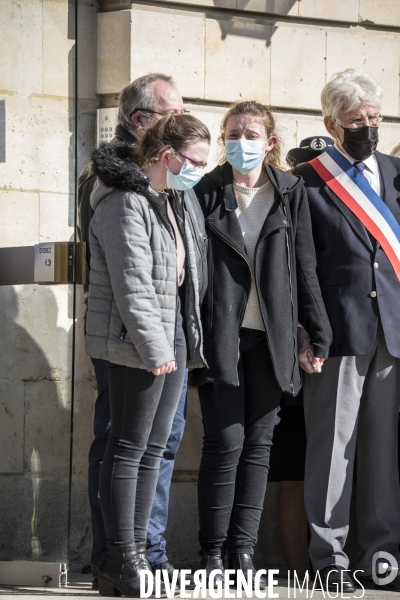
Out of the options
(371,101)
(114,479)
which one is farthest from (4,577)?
(371,101)

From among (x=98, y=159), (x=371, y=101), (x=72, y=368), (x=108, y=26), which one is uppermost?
(x=108, y=26)

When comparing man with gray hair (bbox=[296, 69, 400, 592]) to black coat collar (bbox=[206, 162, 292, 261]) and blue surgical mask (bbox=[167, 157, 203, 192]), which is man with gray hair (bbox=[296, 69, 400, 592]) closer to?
black coat collar (bbox=[206, 162, 292, 261])

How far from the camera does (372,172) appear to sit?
4945mm

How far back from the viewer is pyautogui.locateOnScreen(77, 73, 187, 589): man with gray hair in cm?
444

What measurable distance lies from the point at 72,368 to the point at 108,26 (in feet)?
6.13

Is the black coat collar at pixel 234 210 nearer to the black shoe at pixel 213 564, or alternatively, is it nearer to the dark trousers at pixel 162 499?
→ the dark trousers at pixel 162 499

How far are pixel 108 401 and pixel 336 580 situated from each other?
4.10 ft

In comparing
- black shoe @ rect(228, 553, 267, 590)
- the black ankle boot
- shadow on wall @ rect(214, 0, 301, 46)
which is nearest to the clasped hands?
black shoe @ rect(228, 553, 267, 590)

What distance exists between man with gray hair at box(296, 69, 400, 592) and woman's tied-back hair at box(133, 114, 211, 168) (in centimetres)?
86

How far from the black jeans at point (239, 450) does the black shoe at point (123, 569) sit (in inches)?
21.6

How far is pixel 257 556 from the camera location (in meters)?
5.45

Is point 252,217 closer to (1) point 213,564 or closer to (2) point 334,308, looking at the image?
(2) point 334,308

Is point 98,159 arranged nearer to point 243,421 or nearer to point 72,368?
point 72,368

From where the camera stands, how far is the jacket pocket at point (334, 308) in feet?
15.4
